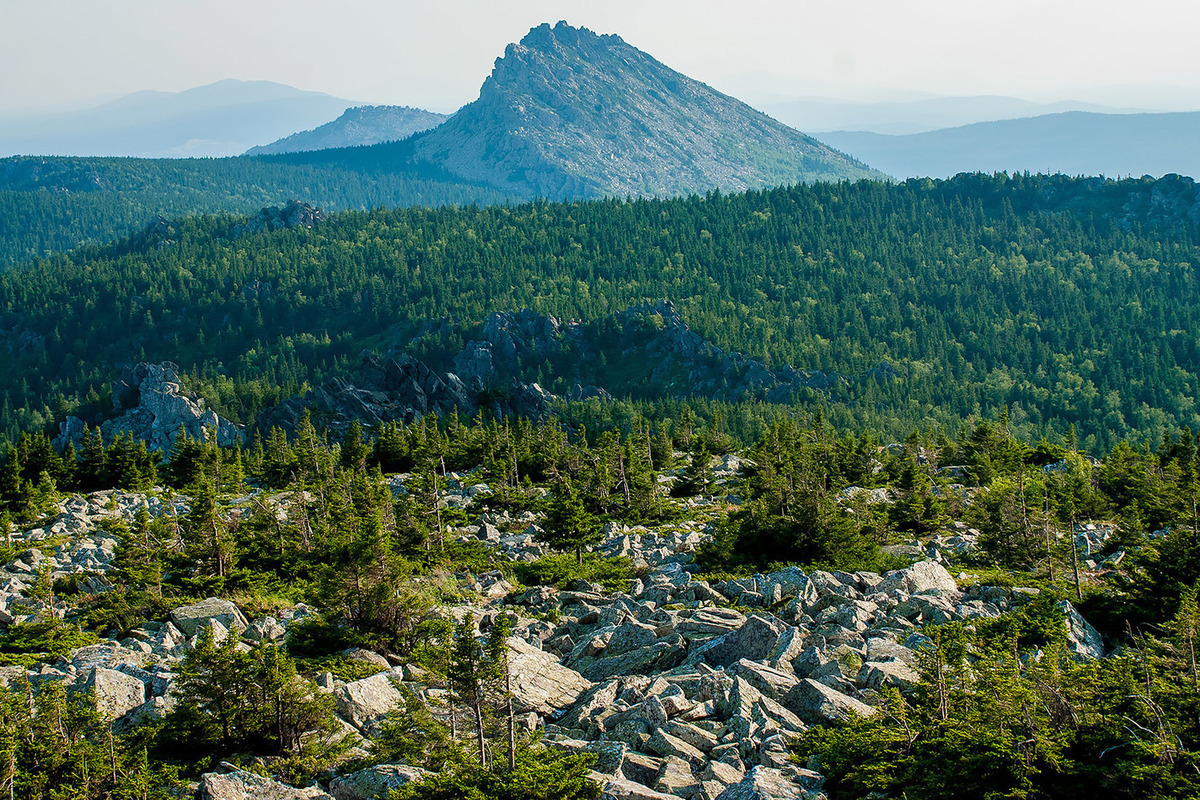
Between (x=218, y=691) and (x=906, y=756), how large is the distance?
18.6 meters

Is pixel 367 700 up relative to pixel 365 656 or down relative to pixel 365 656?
up

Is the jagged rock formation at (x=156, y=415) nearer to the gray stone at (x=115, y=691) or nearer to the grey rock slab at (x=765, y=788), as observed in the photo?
the gray stone at (x=115, y=691)

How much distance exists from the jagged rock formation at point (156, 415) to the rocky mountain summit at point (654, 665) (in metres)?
132

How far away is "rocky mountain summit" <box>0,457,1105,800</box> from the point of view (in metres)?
24.0

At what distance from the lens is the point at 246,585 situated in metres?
48.3

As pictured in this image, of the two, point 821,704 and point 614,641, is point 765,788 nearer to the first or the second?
point 821,704

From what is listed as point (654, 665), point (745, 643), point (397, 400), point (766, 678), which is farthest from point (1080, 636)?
point (397, 400)

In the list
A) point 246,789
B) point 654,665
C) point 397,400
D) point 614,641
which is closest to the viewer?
point 246,789

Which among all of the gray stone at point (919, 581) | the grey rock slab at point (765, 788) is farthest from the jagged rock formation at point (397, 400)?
the grey rock slab at point (765, 788)

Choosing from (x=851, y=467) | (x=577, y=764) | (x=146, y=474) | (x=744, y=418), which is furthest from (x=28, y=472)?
(x=744, y=418)

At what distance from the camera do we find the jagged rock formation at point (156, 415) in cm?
17738

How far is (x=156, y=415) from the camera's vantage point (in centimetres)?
18250

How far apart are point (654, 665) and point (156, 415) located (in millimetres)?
174477

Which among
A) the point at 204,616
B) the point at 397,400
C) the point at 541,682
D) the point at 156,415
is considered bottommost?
the point at 156,415
